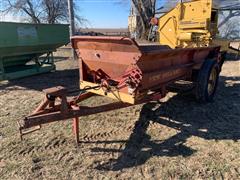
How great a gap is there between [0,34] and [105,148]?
15.8 feet

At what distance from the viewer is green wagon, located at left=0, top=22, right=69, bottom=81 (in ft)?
23.9

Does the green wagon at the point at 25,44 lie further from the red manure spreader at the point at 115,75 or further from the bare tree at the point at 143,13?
the bare tree at the point at 143,13

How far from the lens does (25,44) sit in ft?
25.6

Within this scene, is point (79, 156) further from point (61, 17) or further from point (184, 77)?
point (61, 17)

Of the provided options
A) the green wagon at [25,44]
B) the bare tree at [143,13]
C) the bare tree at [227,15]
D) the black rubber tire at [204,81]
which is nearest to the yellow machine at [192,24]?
the black rubber tire at [204,81]

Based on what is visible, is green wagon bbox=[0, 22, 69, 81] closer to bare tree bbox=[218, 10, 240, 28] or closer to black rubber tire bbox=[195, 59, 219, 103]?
black rubber tire bbox=[195, 59, 219, 103]

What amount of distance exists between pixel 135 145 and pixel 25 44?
530 cm

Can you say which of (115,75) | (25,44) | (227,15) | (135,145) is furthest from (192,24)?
(227,15)

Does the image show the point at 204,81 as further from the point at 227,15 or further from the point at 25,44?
the point at 227,15

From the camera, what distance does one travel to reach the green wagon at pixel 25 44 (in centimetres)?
728

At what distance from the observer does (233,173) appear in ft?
10.4

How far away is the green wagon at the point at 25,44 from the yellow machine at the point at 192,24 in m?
3.75

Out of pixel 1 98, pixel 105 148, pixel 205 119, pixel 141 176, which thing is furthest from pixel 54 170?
pixel 1 98

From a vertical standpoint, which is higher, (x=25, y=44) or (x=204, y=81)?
(x=25, y=44)
